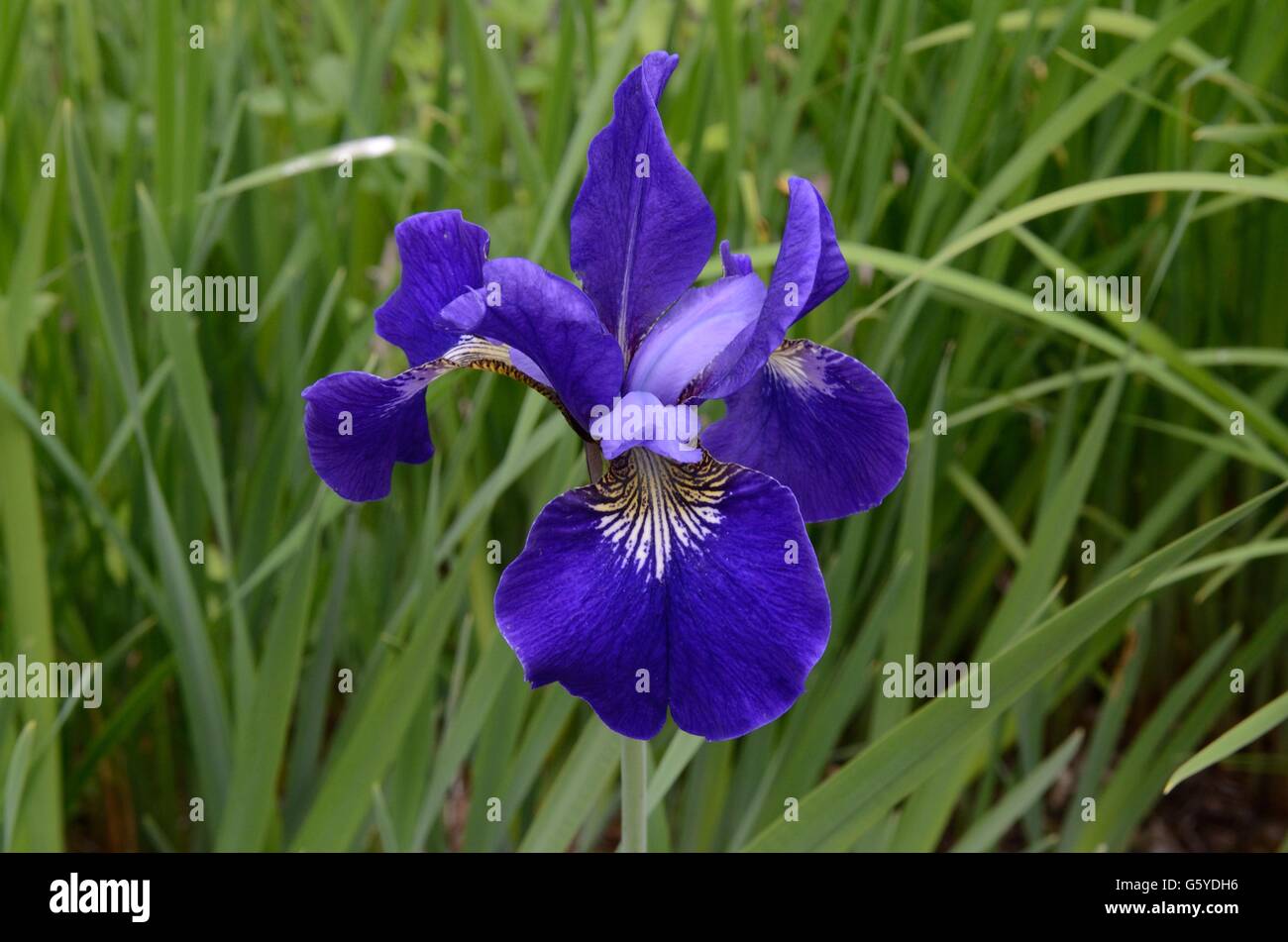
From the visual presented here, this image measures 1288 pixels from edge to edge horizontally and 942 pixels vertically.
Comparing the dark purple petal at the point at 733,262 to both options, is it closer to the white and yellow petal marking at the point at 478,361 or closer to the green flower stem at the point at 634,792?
the white and yellow petal marking at the point at 478,361

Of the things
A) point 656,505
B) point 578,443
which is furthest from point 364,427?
point 578,443

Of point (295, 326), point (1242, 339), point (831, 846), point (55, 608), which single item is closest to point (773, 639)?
point (831, 846)

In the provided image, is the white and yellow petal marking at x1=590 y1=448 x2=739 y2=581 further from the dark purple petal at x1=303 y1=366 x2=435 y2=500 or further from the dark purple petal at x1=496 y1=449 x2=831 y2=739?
the dark purple petal at x1=303 y1=366 x2=435 y2=500

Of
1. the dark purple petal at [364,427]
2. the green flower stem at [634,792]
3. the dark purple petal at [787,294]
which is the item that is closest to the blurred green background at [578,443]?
the green flower stem at [634,792]

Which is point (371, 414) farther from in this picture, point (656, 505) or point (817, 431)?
point (817, 431)

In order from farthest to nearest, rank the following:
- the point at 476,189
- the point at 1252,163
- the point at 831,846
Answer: the point at 1252,163 → the point at 476,189 → the point at 831,846

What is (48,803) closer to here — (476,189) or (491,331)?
(491,331)
